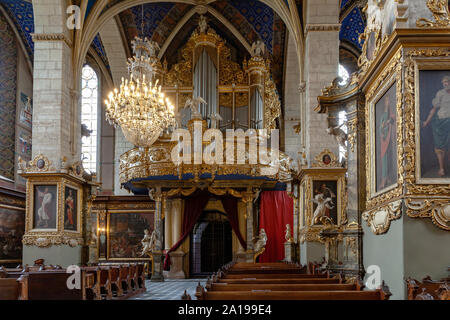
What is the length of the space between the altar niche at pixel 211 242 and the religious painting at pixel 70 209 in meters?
6.60

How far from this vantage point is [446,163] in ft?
18.2

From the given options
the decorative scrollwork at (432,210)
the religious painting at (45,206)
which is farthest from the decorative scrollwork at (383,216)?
the religious painting at (45,206)

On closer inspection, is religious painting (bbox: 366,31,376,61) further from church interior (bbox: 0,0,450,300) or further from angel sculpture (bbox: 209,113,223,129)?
angel sculpture (bbox: 209,113,223,129)

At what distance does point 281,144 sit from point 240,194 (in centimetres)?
412

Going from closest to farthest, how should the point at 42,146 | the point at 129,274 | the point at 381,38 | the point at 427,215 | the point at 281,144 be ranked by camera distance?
the point at 427,215
the point at 381,38
the point at 129,274
the point at 42,146
the point at 281,144

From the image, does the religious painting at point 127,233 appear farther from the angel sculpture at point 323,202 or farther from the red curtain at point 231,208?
the angel sculpture at point 323,202

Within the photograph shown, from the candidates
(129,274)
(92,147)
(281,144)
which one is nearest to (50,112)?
(129,274)

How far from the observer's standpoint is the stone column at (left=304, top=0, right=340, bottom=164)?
47.3ft

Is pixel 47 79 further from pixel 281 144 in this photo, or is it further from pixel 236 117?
pixel 281 144

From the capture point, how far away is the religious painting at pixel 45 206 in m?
14.0

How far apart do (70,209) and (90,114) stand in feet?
29.5
